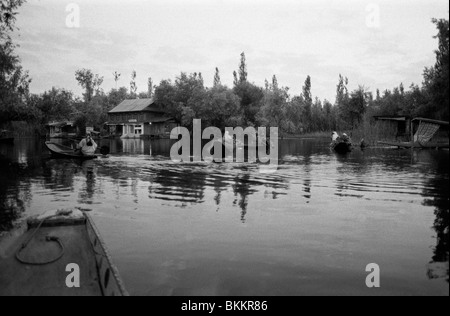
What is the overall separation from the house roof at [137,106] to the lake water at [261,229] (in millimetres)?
64371

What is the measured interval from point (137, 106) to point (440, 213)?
255 ft

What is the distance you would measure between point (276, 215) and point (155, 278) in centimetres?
493

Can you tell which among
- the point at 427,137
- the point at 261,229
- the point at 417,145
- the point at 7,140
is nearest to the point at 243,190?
the point at 261,229

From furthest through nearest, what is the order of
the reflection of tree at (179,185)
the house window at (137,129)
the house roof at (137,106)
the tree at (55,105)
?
the house window at (137,129)
the house roof at (137,106)
the tree at (55,105)
the reflection of tree at (179,185)

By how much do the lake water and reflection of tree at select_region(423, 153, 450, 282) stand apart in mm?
27

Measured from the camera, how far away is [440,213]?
33.1ft

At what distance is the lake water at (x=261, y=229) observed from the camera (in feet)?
19.2

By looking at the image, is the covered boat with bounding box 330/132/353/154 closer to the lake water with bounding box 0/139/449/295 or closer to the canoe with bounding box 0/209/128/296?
the lake water with bounding box 0/139/449/295

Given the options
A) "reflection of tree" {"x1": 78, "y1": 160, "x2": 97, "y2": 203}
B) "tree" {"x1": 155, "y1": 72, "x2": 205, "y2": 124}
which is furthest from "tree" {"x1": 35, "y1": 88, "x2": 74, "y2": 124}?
"reflection of tree" {"x1": 78, "y1": 160, "x2": 97, "y2": 203}

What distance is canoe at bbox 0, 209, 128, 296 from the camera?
4648 millimetres

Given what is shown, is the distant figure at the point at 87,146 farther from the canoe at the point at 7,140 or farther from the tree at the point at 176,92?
the tree at the point at 176,92

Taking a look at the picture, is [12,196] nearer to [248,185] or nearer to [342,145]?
Answer: [248,185]

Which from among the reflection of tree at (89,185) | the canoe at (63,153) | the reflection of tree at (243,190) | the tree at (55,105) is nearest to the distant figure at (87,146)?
the canoe at (63,153)
